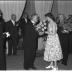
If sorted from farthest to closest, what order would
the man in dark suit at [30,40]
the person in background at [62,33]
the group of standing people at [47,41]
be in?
the person in background at [62,33] → the man in dark suit at [30,40] → the group of standing people at [47,41]

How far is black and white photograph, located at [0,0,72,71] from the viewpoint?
487 cm

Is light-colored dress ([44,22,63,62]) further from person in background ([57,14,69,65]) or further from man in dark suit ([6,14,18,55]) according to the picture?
man in dark suit ([6,14,18,55])

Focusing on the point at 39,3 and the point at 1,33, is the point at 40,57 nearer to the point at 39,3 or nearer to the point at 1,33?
the point at 39,3

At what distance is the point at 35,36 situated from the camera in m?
5.02

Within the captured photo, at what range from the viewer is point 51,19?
189 inches

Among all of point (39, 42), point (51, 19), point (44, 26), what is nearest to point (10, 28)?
point (39, 42)

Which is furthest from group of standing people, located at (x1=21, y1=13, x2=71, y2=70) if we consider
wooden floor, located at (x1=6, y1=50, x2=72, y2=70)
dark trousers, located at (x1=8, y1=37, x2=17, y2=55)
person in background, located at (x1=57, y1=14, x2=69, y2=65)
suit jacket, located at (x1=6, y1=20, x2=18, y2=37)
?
dark trousers, located at (x1=8, y1=37, x2=17, y2=55)

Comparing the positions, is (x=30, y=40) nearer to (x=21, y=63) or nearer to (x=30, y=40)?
(x=30, y=40)

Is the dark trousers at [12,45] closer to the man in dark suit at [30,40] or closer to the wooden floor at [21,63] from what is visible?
the wooden floor at [21,63]

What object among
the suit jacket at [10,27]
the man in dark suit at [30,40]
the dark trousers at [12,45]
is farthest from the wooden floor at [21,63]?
the suit jacket at [10,27]

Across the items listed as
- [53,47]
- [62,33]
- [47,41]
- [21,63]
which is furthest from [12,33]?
[53,47]

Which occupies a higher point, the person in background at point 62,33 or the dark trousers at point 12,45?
the person in background at point 62,33

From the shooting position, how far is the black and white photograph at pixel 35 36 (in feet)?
16.0

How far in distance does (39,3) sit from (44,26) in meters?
2.60
